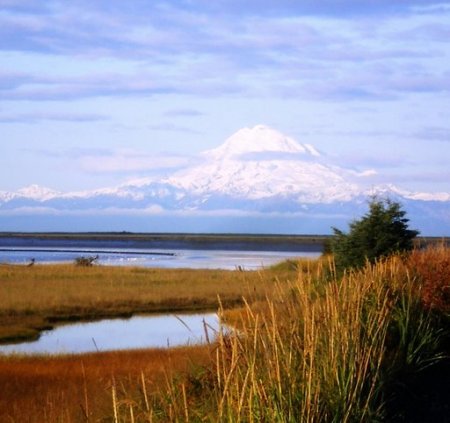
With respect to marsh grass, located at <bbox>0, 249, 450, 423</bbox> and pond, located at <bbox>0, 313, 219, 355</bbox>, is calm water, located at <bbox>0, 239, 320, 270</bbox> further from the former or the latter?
marsh grass, located at <bbox>0, 249, 450, 423</bbox>

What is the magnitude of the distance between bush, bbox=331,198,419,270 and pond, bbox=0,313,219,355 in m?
3.73

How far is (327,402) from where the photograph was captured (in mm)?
8414

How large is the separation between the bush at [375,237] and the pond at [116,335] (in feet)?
12.2

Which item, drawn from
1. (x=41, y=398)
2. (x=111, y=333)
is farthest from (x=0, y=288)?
(x=41, y=398)

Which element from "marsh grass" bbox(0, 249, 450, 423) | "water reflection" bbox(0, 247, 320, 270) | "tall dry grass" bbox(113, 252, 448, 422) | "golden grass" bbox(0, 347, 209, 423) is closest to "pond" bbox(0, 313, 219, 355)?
"golden grass" bbox(0, 347, 209, 423)

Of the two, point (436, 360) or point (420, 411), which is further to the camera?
point (436, 360)

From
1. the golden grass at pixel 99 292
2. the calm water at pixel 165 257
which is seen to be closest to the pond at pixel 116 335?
the golden grass at pixel 99 292

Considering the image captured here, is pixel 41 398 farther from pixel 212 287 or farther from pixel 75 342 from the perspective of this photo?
pixel 212 287

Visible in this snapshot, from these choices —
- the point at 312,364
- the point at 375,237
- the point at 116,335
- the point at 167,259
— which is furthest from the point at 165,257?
the point at 312,364

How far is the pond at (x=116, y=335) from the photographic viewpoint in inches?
992

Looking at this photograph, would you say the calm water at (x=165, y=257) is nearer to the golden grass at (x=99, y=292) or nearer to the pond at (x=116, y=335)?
the golden grass at (x=99, y=292)

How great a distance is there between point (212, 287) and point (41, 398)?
30.6 metres

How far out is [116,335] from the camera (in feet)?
93.9

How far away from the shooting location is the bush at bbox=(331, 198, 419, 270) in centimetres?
2202
